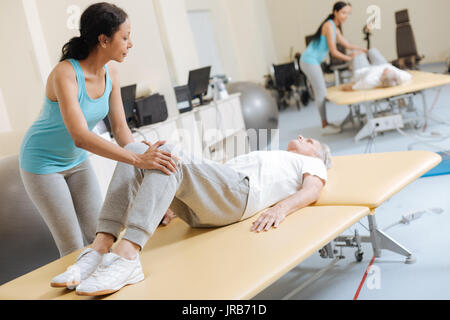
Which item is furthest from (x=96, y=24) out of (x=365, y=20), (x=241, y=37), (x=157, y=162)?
(x=365, y=20)

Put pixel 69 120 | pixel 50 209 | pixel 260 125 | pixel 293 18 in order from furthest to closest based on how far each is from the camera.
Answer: pixel 293 18
pixel 260 125
pixel 50 209
pixel 69 120

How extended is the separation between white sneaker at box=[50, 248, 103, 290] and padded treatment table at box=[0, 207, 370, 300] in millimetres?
39

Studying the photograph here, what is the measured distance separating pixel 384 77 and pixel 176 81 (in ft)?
7.36

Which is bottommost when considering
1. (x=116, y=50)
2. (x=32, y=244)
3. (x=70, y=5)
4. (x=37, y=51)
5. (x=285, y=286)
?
(x=285, y=286)

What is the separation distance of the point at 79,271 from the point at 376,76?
3.26 meters

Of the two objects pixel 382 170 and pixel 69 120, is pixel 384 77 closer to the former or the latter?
pixel 382 170

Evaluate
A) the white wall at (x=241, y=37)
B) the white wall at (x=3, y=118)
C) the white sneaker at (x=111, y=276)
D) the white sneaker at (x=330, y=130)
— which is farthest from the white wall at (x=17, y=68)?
the white wall at (x=241, y=37)

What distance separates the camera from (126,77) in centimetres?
349

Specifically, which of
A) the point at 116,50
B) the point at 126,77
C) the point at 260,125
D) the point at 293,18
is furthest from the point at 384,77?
the point at 293,18

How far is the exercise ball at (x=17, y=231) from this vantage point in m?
2.04

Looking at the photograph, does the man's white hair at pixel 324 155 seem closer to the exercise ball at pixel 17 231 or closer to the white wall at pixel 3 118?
the exercise ball at pixel 17 231

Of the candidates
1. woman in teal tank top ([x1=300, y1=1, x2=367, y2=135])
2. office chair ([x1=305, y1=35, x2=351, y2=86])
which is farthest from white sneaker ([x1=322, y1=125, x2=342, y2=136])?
office chair ([x1=305, y1=35, x2=351, y2=86])

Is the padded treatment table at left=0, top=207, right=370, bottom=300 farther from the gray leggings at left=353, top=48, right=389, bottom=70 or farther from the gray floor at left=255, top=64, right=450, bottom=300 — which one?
the gray leggings at left=353, top=48, right=389, bottom=70

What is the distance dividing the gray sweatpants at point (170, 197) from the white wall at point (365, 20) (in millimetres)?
6167
